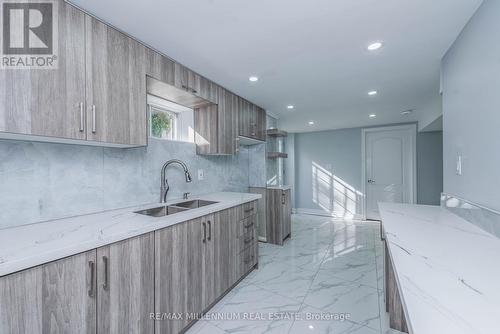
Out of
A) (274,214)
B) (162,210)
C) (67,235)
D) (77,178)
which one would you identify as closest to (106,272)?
(67,235)

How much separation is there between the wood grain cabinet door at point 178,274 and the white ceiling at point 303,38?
4.50 feet

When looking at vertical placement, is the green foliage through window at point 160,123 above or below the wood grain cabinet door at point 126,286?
above

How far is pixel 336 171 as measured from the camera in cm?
523

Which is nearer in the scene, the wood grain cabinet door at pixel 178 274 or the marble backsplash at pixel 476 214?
the marble backsplash at pixel 476 214

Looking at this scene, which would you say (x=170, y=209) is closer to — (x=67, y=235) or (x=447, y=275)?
(x=67, y=235)

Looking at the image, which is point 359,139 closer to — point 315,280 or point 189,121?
point 315,280

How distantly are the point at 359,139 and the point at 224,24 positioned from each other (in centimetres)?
453

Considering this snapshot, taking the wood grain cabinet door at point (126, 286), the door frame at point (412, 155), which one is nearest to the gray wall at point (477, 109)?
the wood grain cabinet door at point (126, 286)

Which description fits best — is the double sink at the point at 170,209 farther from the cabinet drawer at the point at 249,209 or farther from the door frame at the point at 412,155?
the door frame at the point at 412,155

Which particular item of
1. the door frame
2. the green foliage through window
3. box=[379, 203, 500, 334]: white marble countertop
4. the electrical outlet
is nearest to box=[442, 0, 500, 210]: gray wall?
the electrical outlet

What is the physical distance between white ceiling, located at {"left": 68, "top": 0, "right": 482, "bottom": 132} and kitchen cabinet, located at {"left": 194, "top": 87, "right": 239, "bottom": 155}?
0.81ft

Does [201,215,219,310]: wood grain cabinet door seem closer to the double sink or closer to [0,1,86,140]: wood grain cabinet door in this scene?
the double sink

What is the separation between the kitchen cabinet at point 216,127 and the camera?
2426 millimetres

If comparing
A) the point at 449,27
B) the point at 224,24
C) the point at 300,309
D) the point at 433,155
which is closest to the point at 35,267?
the point at 224,24
